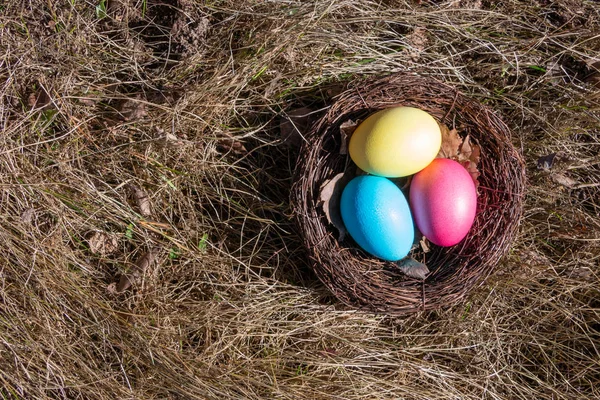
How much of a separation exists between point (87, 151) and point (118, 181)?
179 millimetres

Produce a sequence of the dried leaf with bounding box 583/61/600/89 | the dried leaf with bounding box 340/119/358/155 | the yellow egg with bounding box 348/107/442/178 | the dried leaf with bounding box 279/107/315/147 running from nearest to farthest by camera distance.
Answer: the yellow egg with bounding box 348/107/442/178 → the dried leaf with bounding box 340/119/358/155 → the dried leaf with bounding box 279/107/315/147 → the dried leaf with bounding box 583/61/600/89

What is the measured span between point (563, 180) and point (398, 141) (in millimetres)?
949

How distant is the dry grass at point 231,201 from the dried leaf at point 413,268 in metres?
0.30

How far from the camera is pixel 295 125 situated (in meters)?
2.46

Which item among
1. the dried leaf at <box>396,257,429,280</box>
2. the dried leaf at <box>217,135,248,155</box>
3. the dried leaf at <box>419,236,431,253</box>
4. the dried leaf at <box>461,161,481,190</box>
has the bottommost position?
the dried leaf at <box>396,257,429,280</box>

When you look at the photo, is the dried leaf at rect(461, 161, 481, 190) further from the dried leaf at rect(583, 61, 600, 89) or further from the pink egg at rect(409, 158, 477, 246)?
the dried leaf at rect(583, 61, 600, 89)

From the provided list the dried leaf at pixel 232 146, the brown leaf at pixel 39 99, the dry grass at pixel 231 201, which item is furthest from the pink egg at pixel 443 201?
the brown leaf at pixel 39 99

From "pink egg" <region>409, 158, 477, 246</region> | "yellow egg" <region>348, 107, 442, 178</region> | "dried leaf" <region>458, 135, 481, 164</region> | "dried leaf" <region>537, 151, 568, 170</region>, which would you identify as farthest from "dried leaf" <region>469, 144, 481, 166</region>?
"dried leaf" <region>537, 151, 568, 170</region>

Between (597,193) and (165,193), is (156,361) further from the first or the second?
(597,193)

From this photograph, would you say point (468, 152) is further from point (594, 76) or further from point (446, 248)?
point (594, 76)

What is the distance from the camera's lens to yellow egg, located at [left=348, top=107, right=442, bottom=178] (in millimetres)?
2084

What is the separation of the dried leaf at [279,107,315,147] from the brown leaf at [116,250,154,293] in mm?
746

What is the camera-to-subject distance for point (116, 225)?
8.30 feet

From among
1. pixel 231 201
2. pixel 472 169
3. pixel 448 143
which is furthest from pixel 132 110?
pixel 472 169
